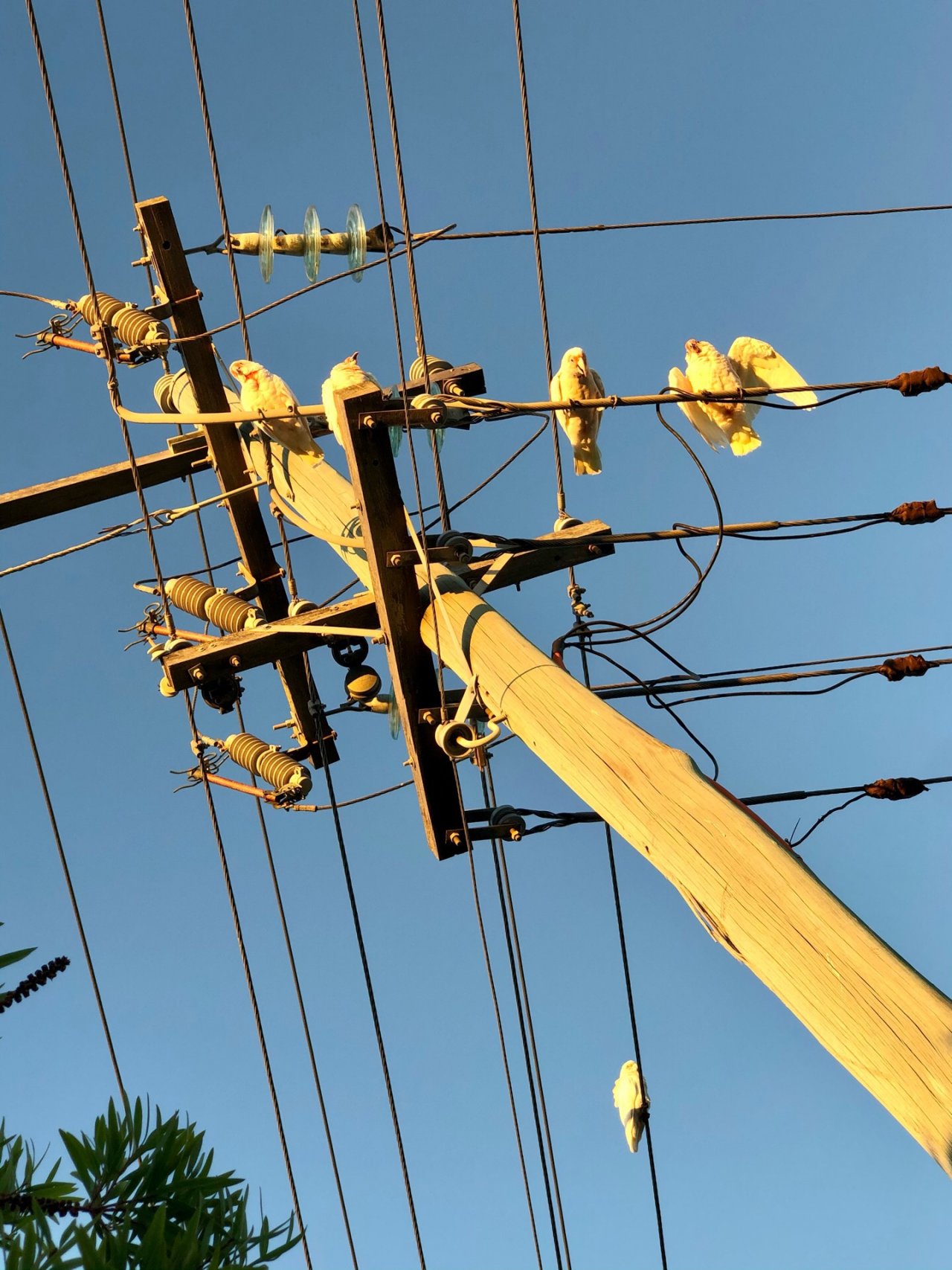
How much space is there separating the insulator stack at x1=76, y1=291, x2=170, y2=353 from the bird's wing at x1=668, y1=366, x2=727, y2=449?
271cm

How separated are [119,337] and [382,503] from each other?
2.75 metres

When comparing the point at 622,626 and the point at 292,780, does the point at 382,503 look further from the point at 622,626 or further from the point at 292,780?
the point at 292,780

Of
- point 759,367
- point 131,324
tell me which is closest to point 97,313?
point 131,324

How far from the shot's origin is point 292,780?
632cm

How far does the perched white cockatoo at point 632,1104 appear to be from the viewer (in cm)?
462

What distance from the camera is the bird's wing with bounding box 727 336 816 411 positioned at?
4820 millimetres

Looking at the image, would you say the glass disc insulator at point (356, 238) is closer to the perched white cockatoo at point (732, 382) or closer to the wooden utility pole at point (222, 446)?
the wooden utility pole at point (222, 446)

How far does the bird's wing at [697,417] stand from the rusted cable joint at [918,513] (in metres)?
0.71

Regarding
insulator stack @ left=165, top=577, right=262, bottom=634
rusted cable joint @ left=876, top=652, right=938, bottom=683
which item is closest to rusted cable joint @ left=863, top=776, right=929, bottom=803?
rusted cable joint @ left=876, top=652, right=938, bottom=683

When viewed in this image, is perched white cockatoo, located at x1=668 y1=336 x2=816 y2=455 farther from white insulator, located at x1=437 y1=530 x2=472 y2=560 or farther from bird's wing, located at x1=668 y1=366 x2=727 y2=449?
white insulator, located at x1=437 y1=530 x2=472 y2=560

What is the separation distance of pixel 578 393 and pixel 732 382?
57cm

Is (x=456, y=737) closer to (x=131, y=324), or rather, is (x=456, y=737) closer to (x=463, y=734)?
(x=463, y=734)

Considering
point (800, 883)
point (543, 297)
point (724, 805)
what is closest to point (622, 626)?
point (543, 297)

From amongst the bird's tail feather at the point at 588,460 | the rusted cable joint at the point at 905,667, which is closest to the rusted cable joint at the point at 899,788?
the rusted cable joint at the point at 905,667
